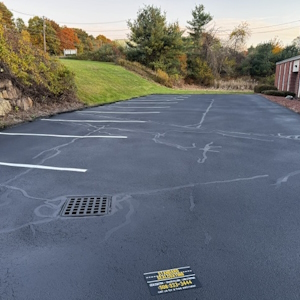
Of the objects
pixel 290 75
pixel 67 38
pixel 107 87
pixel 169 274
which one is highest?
pixel 67 38

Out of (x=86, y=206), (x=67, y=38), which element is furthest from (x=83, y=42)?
(x=86, y=206)

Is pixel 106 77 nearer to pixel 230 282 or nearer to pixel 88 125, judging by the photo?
pixel 88 125

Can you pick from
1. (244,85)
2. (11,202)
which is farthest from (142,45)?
(11,202)

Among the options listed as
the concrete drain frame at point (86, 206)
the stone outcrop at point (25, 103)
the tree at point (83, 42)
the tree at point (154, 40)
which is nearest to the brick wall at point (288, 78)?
the tree at point (154, 40)

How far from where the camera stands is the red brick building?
19589mm

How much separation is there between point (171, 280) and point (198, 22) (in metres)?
45.9

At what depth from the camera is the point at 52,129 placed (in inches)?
293

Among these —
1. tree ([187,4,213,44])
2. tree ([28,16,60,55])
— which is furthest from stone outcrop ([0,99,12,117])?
tree ([28,16,60,55])

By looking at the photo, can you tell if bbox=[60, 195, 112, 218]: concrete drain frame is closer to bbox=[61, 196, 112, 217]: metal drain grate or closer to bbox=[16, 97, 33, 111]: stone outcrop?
bbox=[61, 196, 112, 217]: metal drain grate

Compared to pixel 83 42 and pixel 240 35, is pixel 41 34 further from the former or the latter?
pixel 240 35

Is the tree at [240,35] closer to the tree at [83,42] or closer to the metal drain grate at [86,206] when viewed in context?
the tree at [83,42]

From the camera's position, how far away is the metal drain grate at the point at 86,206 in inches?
117

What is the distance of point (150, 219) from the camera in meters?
2.88

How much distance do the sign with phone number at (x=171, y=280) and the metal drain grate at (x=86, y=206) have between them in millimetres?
1130
